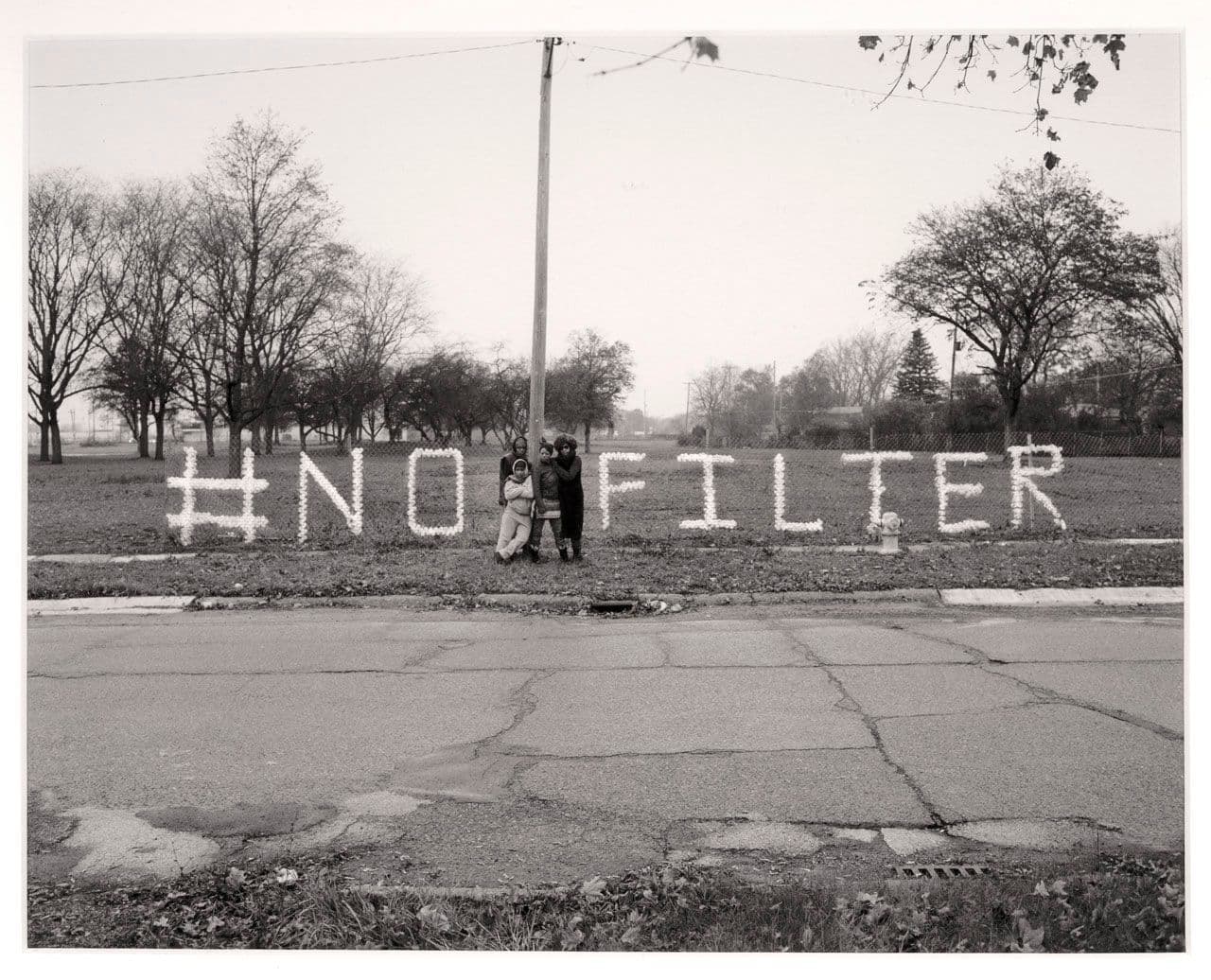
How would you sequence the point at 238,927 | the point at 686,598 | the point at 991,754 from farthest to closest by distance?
1. the point at 686,598
2. the point at 991,754
3. the point at 238,927

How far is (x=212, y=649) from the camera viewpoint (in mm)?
7797

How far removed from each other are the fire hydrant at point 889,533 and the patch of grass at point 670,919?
842 cm

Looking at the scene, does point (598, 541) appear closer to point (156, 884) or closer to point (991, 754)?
point (991, 754)

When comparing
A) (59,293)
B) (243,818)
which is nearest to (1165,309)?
(243,818)

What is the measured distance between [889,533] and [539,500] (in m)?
4.32

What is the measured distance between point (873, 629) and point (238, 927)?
20.0 feet


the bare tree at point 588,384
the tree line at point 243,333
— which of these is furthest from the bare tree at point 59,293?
the bare tree at point 588,384

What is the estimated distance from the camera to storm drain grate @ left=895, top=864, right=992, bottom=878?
12.5 feet

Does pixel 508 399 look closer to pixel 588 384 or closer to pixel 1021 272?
pixel 588 384

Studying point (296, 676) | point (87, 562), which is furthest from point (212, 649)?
point (87, 562)

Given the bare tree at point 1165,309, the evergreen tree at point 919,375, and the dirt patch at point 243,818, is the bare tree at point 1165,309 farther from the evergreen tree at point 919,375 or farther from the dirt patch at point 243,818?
the dirt patch at point 243,818

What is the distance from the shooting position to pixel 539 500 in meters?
11.8

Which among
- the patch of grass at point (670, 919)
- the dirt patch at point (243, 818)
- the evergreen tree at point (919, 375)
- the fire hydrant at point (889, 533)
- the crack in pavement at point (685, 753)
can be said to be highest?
the evergreen tree at point (919, 375)

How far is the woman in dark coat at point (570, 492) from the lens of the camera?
464 inches
